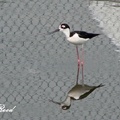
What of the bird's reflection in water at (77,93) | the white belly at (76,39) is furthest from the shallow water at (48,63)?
the white belly at (76,39)

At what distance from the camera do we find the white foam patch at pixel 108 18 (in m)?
8.83

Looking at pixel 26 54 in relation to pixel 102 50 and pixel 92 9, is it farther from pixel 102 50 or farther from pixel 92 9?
pixel 92 9

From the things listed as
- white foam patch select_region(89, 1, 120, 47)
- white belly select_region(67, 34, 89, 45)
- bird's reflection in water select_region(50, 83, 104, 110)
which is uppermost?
white foam patch select_region(89, 1, 120, 47)

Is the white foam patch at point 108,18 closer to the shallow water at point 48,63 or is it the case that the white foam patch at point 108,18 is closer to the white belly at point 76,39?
the shallow water at point 48,63

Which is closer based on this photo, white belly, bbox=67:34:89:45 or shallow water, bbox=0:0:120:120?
shallow water, bbox=0:0:120:120

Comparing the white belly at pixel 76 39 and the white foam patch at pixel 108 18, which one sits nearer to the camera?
the white belly at pixel 76 39

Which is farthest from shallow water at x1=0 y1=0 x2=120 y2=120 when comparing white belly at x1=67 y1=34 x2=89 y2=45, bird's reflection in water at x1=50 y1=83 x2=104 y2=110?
white belly at x1=67 y1=34 x2=89 y2=45

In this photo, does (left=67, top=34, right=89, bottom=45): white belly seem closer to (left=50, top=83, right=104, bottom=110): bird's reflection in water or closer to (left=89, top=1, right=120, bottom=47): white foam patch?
(left=50, top=83, right=104, bottom=110): bird's reflection in water

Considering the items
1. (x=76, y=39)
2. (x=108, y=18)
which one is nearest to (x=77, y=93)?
(x=76, y=39)

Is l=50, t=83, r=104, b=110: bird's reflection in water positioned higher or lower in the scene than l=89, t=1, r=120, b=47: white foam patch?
lower

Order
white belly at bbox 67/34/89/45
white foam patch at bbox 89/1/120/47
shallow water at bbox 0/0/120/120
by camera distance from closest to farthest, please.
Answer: shallow water at bbox 0/0/120/120 < white belly at bbox 67/34/89/45 < white foam patch at bbox 89/1/120/47

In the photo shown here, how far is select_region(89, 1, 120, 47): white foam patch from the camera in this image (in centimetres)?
883

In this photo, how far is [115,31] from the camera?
891 cm

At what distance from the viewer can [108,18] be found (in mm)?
9383
